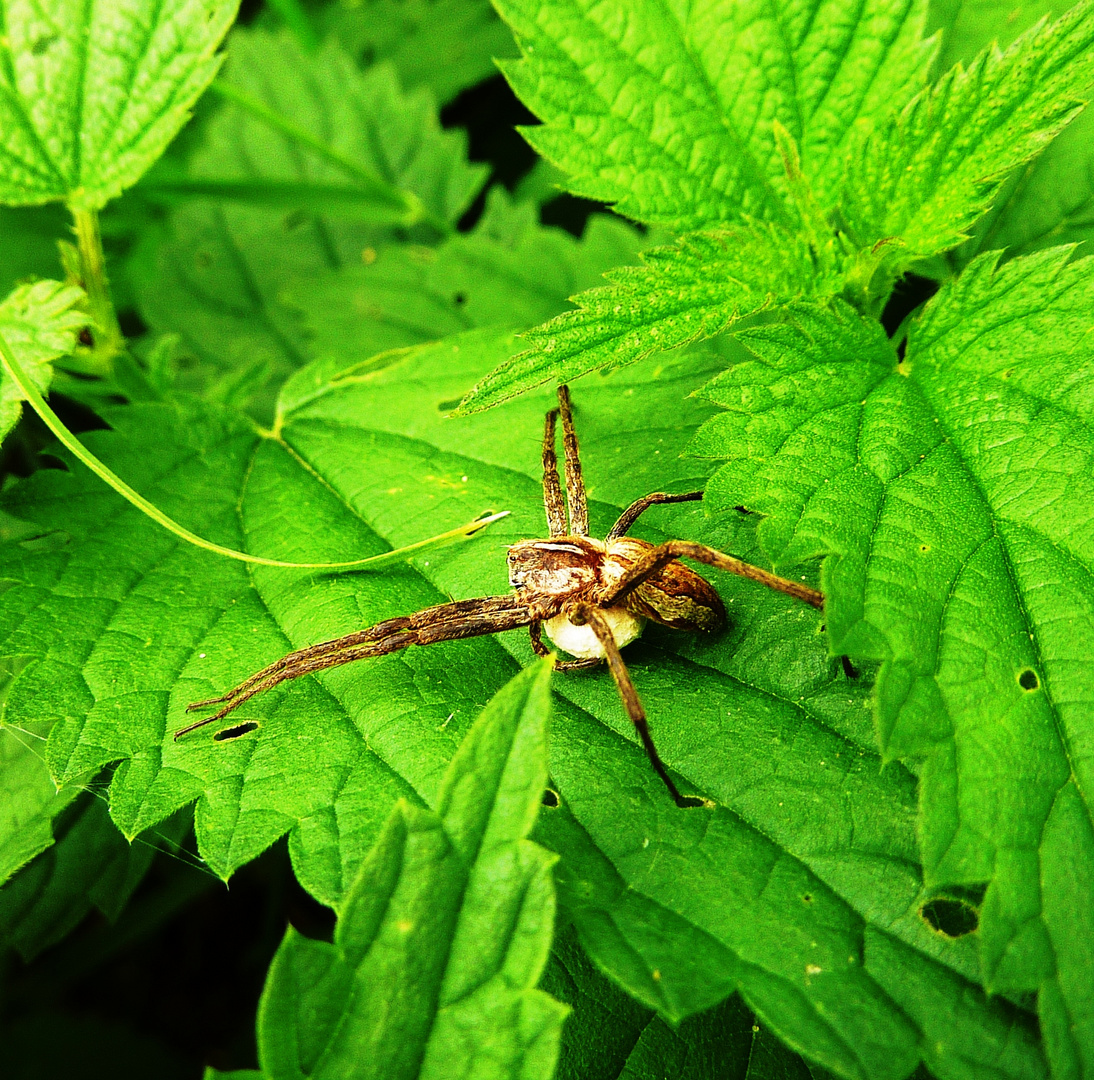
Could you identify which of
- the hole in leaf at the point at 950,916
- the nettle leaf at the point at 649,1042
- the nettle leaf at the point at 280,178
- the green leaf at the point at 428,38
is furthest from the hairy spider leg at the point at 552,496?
the green leaf at the point at 428,38

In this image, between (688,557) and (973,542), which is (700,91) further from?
(973,542)

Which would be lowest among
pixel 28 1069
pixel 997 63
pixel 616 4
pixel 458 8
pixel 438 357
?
pixel 28 1069

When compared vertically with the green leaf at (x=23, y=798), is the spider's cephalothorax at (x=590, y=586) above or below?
above

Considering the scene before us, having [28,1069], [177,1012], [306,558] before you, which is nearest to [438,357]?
[306,558]

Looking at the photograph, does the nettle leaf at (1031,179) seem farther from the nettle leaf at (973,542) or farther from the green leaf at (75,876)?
the green leaf at (75,876)

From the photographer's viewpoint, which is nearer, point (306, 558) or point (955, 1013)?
point (955, 1013)

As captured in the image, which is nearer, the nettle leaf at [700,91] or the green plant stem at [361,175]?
the nettle leaf at [700,91]

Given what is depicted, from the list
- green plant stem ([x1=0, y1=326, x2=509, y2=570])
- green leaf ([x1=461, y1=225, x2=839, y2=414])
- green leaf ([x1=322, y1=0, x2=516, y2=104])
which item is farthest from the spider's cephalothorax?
green leaf ([x1=322, y1=0, x2=516, y2=104])

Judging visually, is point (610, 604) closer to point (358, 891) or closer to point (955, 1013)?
point (358, 891)

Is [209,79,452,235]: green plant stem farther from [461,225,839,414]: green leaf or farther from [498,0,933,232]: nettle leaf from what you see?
[461,225,839,414]: green leaf
